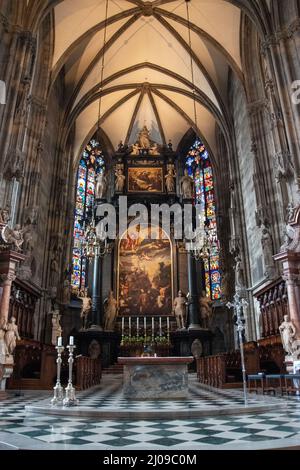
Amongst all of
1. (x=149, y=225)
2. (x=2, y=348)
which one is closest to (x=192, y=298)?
(x=149, y=225)

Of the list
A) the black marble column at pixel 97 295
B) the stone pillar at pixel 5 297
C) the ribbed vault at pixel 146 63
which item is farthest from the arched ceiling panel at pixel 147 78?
the stone pillar at pixel 5 297

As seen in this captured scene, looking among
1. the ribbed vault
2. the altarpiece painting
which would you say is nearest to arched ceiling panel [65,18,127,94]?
the ribbed vault

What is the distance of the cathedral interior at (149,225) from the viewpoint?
7.20 m

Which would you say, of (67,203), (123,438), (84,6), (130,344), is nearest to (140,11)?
(84,6)

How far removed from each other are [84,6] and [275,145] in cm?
1109

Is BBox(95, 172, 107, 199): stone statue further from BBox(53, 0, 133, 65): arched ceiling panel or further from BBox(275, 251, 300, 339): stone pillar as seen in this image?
BBox(275, 251, 300, 339): stone pillar

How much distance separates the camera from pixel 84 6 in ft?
57.9

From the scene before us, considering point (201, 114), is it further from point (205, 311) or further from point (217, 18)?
point (205, 311)

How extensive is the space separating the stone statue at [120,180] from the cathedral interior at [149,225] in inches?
3.6

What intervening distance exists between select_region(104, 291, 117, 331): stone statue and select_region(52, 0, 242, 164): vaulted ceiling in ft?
31.4

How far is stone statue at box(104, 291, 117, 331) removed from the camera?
21.3 m

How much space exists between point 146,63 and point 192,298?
13.5 meters

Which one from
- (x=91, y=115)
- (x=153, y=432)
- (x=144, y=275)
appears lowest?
(x=153, y=432)

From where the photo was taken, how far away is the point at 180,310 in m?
21.4
